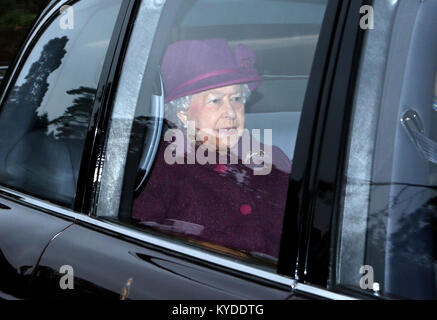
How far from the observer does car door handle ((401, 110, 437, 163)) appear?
1.56 metres

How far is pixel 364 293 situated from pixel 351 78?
0.45 m

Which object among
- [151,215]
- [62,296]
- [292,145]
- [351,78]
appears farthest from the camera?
[151,215]

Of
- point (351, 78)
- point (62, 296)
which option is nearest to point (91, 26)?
point (62, 296)

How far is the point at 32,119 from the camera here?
2.33 metres

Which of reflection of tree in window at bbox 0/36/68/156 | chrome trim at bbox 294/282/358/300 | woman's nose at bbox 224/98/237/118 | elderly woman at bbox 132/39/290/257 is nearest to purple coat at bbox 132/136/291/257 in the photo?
elderly woman at bbox 132/39/290/257

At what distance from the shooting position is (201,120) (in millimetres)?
2068

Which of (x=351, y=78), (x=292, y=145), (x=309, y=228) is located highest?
(x=351, y=78)

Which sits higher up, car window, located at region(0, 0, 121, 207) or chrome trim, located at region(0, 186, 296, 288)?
car window, located at region(0, 0, 121, 207)

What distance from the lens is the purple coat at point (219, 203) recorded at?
1.59 meters

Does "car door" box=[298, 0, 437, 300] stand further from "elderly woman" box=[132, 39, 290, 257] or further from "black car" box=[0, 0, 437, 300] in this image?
"elderly woman" box=[132, 39, 290, 257]

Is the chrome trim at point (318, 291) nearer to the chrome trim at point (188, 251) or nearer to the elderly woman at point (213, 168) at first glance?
the chrome trim at point (188, 251)
